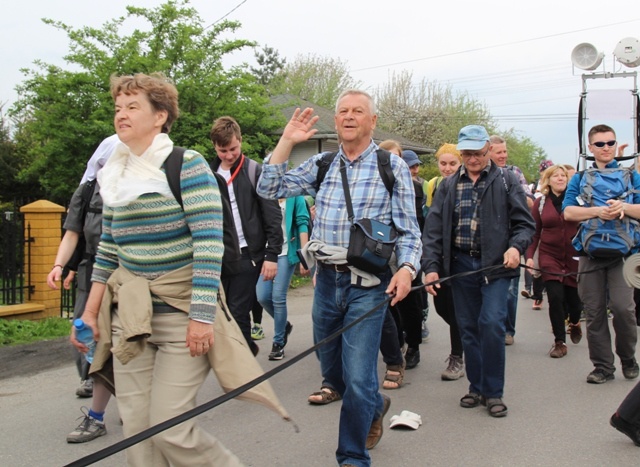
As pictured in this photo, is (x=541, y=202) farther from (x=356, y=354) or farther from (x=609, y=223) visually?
(x=356, y=354)

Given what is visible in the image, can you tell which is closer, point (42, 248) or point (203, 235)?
point (203, 235)

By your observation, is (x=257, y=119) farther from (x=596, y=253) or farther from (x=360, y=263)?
(x=360, y=263)

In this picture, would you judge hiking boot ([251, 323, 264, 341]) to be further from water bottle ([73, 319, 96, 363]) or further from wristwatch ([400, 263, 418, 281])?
water bottle ([73, 319, 96, 363])

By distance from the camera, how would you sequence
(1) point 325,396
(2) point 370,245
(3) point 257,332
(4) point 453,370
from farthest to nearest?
(3) point 257,332 → (4) point 453,370 → (1) point 325,396 → (2) point 370,245

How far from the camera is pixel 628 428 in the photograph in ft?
15.1

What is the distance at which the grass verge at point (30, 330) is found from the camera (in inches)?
320

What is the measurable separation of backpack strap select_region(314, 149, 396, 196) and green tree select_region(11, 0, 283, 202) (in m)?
9.88

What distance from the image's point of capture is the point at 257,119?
15742mm

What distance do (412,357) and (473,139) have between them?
98.3 inches

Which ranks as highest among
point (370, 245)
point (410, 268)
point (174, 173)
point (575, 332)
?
point (174, 173)

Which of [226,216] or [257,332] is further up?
[226,216]

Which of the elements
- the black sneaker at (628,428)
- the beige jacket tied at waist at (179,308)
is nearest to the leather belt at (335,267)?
the beige jacket tied at waist at (179,308)

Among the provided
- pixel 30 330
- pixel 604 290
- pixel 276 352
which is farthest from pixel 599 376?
pixel 30 330

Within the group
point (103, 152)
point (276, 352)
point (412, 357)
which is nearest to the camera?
point (103, 152)
